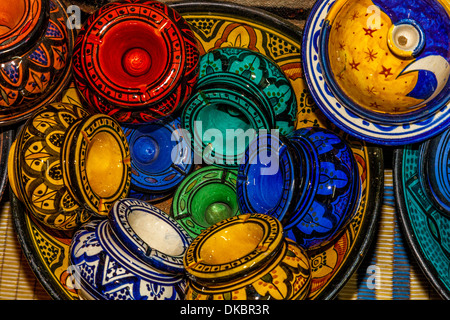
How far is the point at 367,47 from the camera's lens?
164cm

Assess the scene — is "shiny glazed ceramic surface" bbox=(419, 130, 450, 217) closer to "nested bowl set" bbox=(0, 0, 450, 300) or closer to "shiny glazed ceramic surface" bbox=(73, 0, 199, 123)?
"nested bowl set" bbox=(0, 0, 450, 300)

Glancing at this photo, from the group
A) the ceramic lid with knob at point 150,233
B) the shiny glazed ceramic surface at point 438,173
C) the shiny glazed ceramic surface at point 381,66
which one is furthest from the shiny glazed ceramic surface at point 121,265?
the shiny glazed ceramic surface at point 438,173

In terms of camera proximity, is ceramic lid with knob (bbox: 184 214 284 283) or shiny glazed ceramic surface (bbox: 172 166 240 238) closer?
ceramic lid with knob (bbox: 184 214 284 283)

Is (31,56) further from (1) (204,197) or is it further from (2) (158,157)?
(1) (204,197)

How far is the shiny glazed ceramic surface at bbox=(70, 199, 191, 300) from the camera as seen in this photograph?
1502mm

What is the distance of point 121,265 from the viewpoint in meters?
1.52

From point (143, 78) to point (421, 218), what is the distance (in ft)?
3.35

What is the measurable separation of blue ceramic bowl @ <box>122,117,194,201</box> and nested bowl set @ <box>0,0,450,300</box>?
0.25 ft

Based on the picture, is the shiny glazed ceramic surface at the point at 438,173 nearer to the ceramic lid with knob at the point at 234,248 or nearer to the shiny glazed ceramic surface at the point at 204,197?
the ceramic lid with knob at the point at 234,248

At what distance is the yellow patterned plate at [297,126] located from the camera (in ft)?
5.58

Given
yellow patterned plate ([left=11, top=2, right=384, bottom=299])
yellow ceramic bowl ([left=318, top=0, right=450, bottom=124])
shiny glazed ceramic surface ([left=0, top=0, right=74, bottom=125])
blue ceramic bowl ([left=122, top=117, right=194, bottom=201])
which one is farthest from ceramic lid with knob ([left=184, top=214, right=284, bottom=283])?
shiny glazed ceramic surface ([left=0, top=0, right=74, bottom=125])

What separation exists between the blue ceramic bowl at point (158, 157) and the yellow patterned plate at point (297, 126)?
0.12m

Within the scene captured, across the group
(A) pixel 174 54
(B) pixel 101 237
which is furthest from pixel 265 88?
(B) pixel 101 237

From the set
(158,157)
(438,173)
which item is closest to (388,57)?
(438,173)
